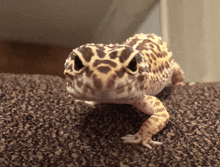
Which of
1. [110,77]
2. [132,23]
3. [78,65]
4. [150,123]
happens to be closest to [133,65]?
[110,77]

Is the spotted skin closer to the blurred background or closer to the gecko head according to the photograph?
the gecko head

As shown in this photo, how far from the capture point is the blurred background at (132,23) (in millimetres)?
2953

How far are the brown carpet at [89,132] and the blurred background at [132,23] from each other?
1.23 metres

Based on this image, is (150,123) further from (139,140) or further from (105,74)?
(105,74)

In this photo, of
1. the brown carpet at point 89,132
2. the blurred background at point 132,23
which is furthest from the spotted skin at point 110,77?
the blurred background at point 132,23

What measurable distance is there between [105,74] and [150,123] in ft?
2.25

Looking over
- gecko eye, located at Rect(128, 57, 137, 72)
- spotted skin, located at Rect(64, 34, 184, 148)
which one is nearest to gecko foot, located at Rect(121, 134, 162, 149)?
spotted skin, located at Rect(64, 34, 184, 148)

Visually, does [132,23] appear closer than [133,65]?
No

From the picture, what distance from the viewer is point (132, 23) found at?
137 inches

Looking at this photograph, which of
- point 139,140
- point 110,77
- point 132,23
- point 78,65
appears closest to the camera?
point 110,77

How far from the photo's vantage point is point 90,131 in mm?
1533

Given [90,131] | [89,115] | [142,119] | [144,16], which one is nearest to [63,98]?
[89,115]

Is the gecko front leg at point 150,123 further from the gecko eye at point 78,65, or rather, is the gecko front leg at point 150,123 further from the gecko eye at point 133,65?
the gecko eye at point 78,65

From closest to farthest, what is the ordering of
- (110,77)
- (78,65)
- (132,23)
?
(110,77)
(78,65)
(132,23)
